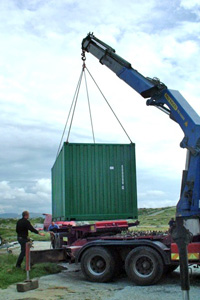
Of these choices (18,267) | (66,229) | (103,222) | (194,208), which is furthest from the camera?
(66,229)

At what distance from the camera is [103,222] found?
11664 millimetres

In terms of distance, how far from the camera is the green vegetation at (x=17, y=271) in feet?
30.5

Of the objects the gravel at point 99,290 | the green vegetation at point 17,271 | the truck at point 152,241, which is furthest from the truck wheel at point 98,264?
the green vegetation at point 17,271

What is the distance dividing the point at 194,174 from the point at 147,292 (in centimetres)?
272

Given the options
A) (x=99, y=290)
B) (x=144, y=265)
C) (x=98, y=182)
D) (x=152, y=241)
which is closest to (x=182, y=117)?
(x=152, y=241)

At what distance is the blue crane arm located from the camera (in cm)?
909

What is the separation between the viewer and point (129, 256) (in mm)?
9406

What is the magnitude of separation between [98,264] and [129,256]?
0.93m

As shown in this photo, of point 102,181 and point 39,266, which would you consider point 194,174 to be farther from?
point 39,266

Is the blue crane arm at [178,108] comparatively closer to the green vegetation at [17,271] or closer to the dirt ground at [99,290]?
the dirt ground at [99,290]

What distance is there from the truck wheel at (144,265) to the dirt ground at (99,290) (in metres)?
0.19

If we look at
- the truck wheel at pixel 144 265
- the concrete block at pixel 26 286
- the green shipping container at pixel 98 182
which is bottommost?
the concrete block at pixel 26 286

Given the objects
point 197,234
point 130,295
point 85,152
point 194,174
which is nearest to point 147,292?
point 130,295

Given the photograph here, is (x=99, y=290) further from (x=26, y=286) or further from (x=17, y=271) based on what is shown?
(x=17, y=271)
